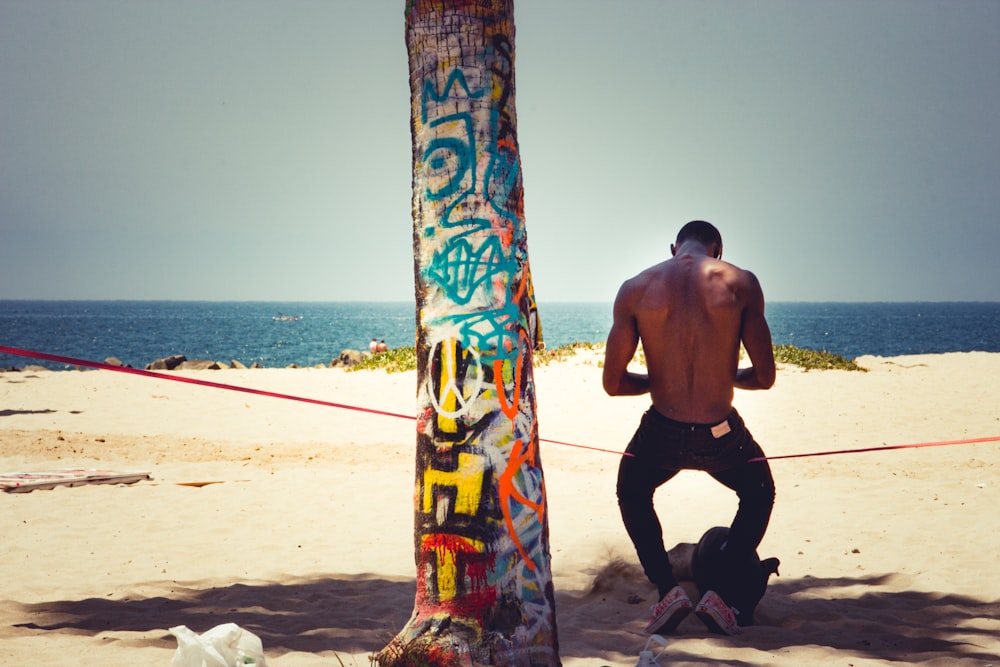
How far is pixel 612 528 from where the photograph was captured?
22.3 feet

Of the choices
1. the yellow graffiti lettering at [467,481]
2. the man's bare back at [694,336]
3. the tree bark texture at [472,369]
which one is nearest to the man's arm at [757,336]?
the man's bare back at [694,336]

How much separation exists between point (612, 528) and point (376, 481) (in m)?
3.30

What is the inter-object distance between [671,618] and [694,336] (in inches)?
58.8

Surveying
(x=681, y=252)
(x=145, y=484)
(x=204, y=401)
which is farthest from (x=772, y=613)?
(x=204, y=401)

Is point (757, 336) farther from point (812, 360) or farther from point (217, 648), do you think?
point (812, 360)

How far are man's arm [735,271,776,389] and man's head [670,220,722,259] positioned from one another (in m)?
0.36

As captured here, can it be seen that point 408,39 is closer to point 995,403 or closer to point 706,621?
point 706,621

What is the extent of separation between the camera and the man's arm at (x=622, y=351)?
4035 mm

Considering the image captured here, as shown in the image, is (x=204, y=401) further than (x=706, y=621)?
Yes

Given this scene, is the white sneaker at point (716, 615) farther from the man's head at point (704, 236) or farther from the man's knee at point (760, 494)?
the man's head at point (704, 236)

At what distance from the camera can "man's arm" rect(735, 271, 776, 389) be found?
3857 mm

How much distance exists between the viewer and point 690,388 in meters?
3.93

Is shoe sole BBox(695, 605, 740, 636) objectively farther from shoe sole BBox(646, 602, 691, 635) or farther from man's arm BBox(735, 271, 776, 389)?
man's arm BBox(735, 271, 776, 389)

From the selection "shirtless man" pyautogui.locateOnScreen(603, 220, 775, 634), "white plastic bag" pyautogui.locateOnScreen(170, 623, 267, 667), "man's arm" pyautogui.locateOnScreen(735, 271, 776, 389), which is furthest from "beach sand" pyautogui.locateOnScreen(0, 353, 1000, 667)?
"man's arm" pyautogui.locateOnScreen(735, 271, 776, 389)
